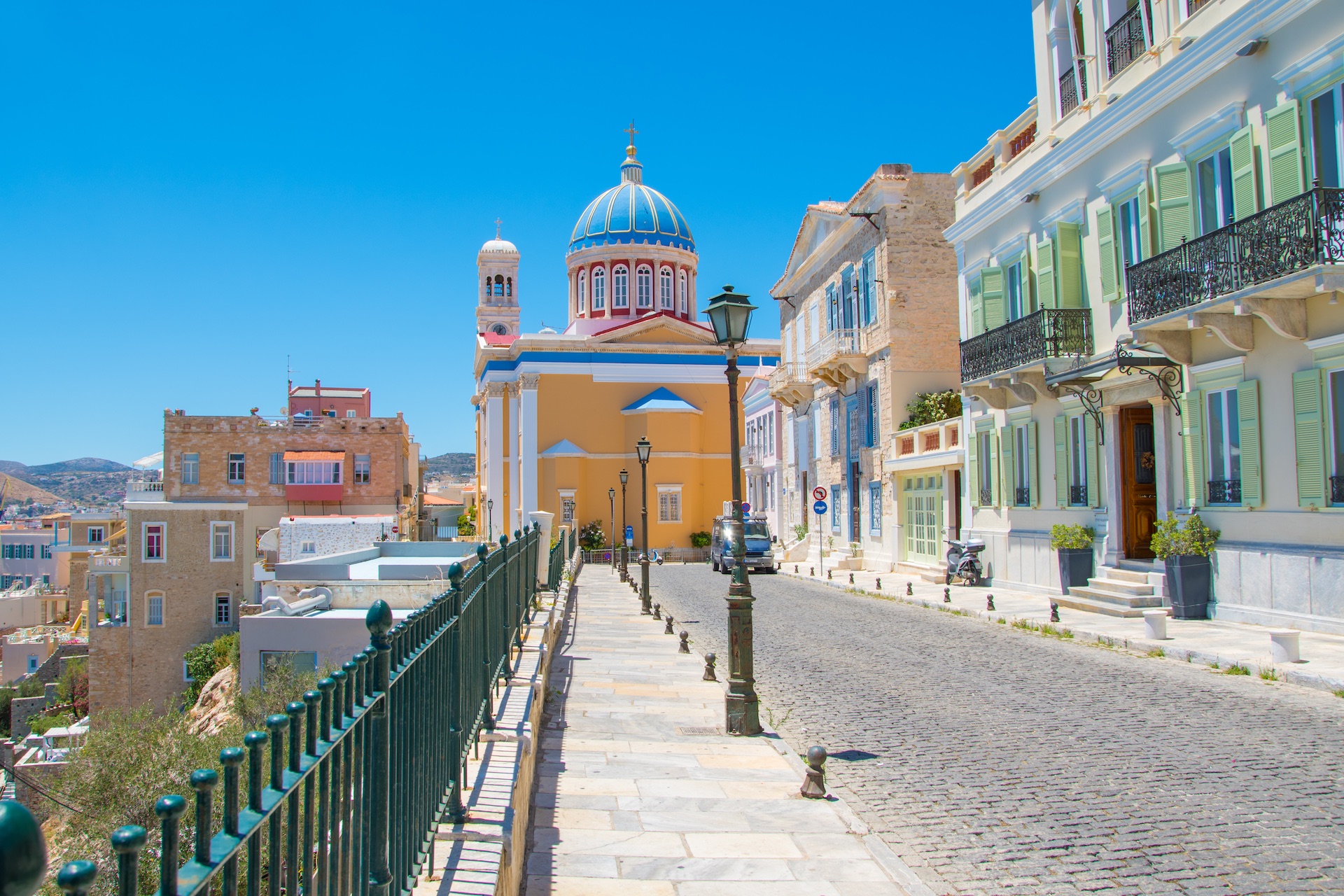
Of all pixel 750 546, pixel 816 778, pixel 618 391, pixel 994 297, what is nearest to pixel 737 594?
pixel 816 778

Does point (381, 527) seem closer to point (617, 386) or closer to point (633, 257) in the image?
point (617, 386)

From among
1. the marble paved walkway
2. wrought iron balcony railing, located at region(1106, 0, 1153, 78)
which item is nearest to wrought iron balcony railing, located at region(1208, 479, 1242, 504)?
wrought iron balcony railing, located at region(1106, 0, 1153, 78)

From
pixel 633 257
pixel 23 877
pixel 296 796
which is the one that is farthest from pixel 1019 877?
pixel 633 257

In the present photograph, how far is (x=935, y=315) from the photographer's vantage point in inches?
1062

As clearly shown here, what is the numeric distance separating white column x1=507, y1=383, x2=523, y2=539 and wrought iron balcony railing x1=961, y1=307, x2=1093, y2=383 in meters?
34.9

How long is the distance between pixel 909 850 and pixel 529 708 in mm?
3111

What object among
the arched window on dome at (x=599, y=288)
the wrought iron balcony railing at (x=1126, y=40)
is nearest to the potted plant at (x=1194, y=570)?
the wrought iron balcony railing at (x=1126, y=40)

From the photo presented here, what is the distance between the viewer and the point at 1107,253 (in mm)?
16922

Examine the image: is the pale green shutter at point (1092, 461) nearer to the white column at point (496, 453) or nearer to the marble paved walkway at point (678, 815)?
the marble paved walkway at point (678, 815)

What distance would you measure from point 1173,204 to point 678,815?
12614 mm

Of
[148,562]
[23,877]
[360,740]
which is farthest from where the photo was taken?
[148,562]

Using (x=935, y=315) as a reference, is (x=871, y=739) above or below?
below

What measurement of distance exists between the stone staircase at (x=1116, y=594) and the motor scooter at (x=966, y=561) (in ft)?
13.7

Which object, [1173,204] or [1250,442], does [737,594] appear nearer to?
[1250,442]
